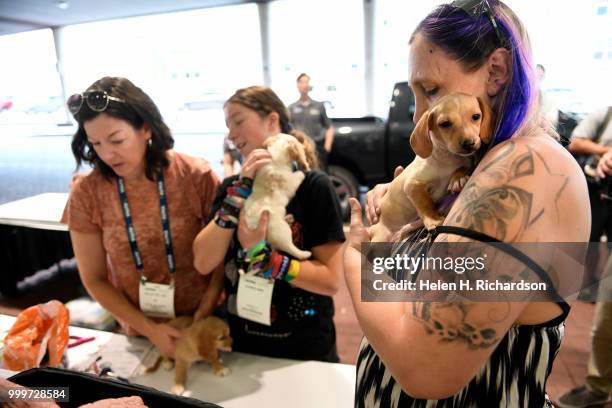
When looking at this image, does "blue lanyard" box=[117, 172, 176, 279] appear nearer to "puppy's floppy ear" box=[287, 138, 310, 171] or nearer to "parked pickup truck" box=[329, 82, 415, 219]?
"puppy's floppy ear" box=[287, 138, 310, 171]

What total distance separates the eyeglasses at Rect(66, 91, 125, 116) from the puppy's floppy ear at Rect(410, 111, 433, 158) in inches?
42.6

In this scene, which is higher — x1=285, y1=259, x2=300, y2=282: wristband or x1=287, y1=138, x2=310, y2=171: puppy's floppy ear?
x1=287, y1=138, x2=310, y2=171: puppy's floppy ear

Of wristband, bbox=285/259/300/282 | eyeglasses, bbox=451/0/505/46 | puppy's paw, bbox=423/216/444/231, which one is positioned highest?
eyeglasses, bbox=451/0/505/46

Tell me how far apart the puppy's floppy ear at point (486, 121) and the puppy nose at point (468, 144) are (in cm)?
2

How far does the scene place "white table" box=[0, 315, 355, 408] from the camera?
122 centimetres

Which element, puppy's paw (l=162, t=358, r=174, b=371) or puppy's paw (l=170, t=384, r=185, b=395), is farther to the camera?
puppy's paw (l=162, t=358, r=174, b=371)

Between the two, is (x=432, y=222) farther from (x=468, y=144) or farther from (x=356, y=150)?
(x=356, y=150)

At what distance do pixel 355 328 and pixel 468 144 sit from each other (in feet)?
8.17

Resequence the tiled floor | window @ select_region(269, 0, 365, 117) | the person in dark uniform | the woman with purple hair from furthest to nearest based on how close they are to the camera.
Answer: window @ select_region(269, 0, 365, 117), the person in dark uniform, the tiled floor, the woman with purple hair

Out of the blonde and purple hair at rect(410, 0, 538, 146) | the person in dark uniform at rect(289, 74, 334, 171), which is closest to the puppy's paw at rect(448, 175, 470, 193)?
the blonde and purple hair at rect(410, 0, 538, 146)

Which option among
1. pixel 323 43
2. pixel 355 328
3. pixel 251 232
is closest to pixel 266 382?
pixel 251 232

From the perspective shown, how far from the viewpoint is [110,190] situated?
1477mm

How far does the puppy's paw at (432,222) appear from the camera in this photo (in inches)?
29.8

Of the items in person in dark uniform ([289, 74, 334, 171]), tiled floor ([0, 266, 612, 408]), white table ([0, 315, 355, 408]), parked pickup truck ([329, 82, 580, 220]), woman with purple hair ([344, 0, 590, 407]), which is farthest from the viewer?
person in dark uniform ([289, 74, 334, 171])
